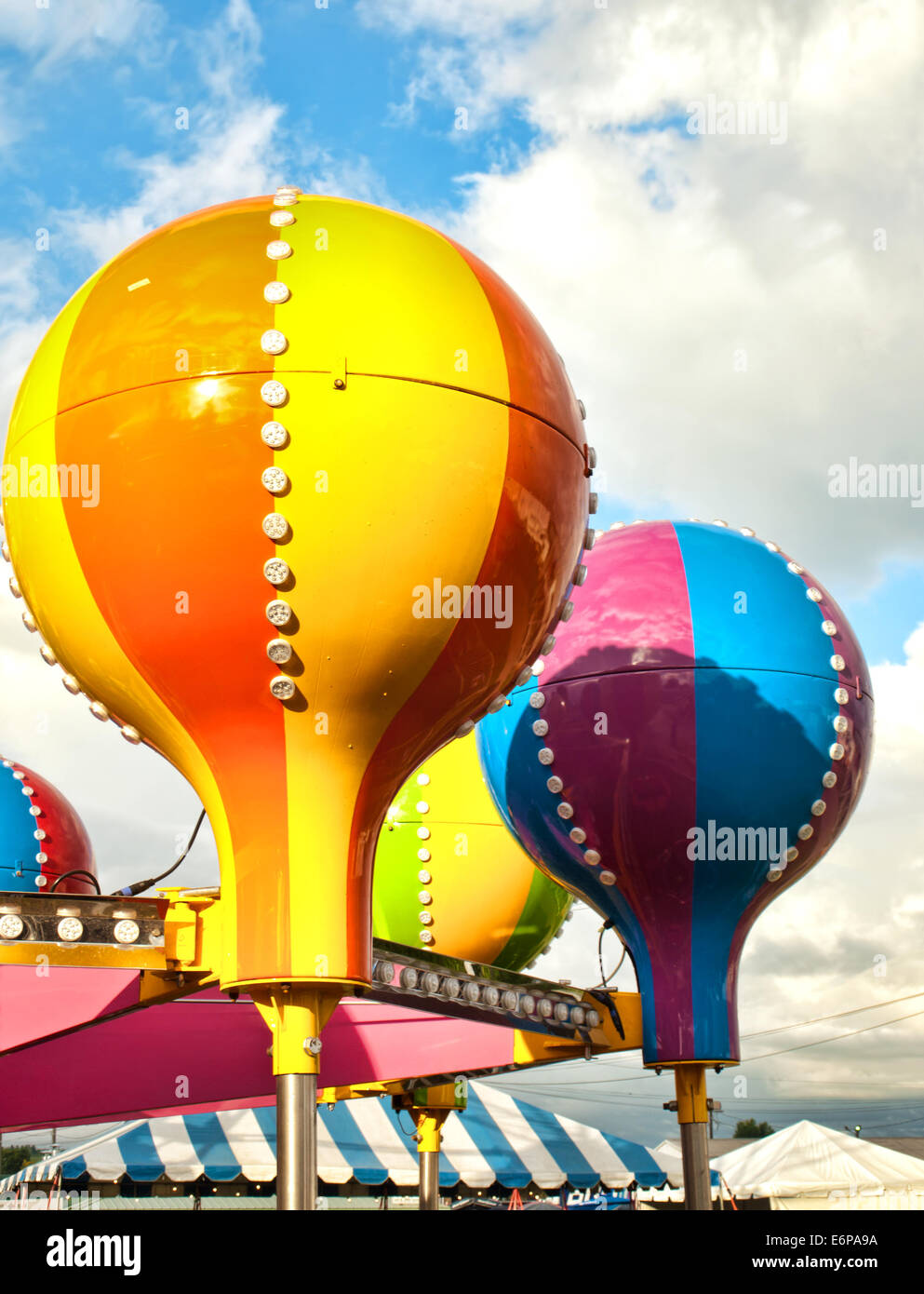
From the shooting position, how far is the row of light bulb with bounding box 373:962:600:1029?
22.7ft

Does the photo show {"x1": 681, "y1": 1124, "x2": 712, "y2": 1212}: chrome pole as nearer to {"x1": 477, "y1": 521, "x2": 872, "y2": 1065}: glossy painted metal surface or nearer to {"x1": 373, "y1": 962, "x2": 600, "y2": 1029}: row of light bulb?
{"x1": 477, "y1": 521, "x2": 872, "y2": 1065}: glossy painted metal surface

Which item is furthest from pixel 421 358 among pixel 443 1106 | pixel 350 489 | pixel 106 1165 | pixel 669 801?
pixel 106 1165

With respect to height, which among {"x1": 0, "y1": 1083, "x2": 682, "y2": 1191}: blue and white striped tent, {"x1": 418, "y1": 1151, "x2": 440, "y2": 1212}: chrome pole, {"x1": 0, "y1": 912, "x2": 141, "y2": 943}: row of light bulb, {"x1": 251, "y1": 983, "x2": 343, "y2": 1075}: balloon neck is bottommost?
{"x1": 0, "y1": 1083, "x2": 682, "y2": 1191}: blue and white striped tent

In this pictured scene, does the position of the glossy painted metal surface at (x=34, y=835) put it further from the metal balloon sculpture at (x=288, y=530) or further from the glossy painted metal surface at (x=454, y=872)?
the metal balloon sculpture at (x=288, y=530)

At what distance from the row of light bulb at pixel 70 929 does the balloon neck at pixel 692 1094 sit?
13.8ft

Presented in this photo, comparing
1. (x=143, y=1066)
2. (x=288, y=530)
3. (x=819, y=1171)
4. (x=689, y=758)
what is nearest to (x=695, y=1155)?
(x=689, y=758)

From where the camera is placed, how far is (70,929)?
5863mm

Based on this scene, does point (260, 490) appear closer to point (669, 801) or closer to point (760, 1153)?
point (669, 801)

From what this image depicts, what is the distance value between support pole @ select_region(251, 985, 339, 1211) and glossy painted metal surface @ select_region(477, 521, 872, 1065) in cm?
326

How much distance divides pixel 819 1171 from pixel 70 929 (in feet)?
64.2

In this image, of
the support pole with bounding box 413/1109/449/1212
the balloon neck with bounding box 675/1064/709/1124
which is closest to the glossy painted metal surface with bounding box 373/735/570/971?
the support pole with bounding box 413/1109/449/1212

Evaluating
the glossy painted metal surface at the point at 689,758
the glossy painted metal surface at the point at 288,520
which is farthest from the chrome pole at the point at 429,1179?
the glossy painted metal surface at the point at 288,520

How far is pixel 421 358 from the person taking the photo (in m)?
6.02

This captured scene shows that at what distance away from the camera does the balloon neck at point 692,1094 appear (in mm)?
9031
